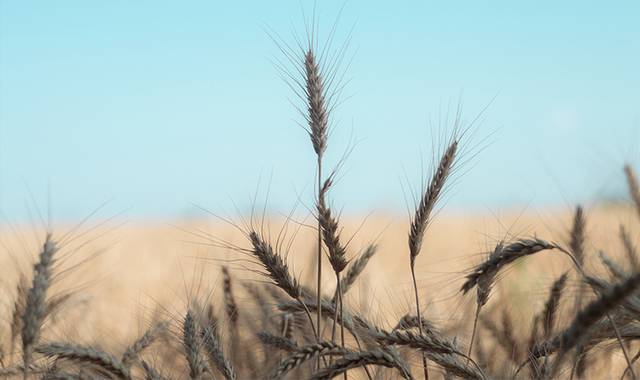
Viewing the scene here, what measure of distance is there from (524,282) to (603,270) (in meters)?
3.84

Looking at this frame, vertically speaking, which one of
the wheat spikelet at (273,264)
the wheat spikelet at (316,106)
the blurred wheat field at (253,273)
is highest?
the wheat spikelet at (316,106)

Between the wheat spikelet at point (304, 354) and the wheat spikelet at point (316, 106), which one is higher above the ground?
the wheat spikelet at point (316, 106)

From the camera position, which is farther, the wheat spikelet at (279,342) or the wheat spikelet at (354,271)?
the wheat spikelet at (354,271)

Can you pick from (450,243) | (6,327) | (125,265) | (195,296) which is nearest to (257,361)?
(195,296)

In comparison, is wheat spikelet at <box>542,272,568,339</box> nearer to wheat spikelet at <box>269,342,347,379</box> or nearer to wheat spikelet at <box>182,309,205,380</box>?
wheat spikelet at <box>269,342,347,379</box>

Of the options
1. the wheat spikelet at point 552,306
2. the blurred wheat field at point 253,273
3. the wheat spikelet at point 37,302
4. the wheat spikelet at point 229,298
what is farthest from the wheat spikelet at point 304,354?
the wheat spikelet at point 229,298

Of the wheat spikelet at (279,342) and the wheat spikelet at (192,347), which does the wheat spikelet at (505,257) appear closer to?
the wheat spikelet at (279,342)

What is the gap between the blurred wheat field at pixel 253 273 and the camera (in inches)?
112

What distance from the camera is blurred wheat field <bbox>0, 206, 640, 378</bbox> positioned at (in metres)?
2.84

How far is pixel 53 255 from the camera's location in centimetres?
233

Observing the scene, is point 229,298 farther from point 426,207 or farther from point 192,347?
point 426,207

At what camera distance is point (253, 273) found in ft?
10.4

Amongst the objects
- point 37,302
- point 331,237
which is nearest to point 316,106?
point 331,237

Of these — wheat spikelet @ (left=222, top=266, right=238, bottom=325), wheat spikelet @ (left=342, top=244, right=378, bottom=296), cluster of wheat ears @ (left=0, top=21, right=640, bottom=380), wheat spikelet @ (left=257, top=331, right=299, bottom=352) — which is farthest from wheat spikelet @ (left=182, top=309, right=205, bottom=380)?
wheat spikelet @ (left=222, top=266, right=238, bottom=325)
